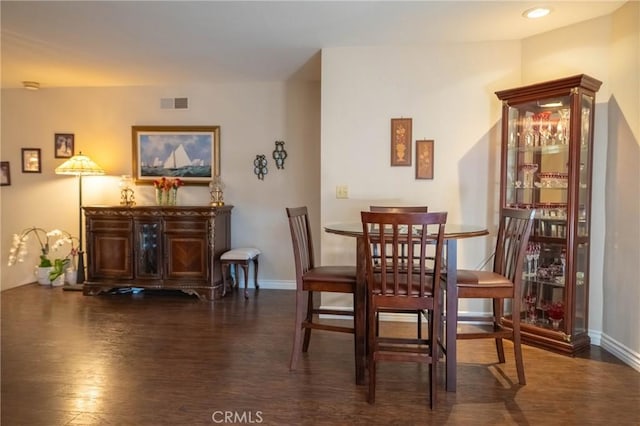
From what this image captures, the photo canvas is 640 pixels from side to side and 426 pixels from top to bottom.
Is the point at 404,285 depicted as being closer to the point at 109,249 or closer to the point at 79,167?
the point at 109,249

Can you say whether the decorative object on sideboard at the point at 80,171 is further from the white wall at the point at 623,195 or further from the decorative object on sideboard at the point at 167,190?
the white wall at the point at 623,195

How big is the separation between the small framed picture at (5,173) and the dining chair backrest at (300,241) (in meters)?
4.37

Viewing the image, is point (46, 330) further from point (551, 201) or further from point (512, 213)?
point (551, 201)

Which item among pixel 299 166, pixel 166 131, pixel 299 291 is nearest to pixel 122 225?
pixel 166 131

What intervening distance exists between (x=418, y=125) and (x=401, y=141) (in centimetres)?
20

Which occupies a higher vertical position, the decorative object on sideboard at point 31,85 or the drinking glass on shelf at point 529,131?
the decorative object on sideboard at point 31,85

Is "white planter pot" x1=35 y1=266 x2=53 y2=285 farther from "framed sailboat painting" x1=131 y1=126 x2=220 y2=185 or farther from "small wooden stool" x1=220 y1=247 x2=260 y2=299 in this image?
"small wooden stool" x1=220 y1=247 x2=260 y2=299

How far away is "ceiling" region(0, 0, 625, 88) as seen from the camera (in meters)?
2.74

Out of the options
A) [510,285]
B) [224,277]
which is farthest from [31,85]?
[510,285]

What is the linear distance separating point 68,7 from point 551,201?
3738 millimetres

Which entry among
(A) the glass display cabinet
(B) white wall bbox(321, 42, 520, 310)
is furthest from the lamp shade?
(A) the glass display cabinet

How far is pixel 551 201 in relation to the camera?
302cm

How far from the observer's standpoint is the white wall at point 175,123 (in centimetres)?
463

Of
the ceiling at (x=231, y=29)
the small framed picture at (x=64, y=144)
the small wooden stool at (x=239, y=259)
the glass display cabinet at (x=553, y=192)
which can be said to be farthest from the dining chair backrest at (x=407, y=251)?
the small framed picture at (x=64, y=144)
